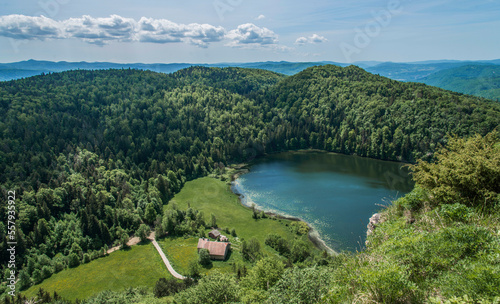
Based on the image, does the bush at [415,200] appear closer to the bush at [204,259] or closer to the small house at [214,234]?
the bush at [204,259]

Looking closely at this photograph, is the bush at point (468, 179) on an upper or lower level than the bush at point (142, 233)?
upper

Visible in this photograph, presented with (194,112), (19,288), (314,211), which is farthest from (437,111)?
(19,288)

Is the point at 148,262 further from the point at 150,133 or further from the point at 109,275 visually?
the point at 150,133

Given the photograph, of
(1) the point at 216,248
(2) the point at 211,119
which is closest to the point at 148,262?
(1) the point at 216,248

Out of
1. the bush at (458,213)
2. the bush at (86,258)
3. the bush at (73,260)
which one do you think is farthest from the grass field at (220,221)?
the bush at (458,213)

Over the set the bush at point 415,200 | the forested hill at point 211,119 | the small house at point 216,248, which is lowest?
the small house at point 216,248

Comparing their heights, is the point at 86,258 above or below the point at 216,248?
below
